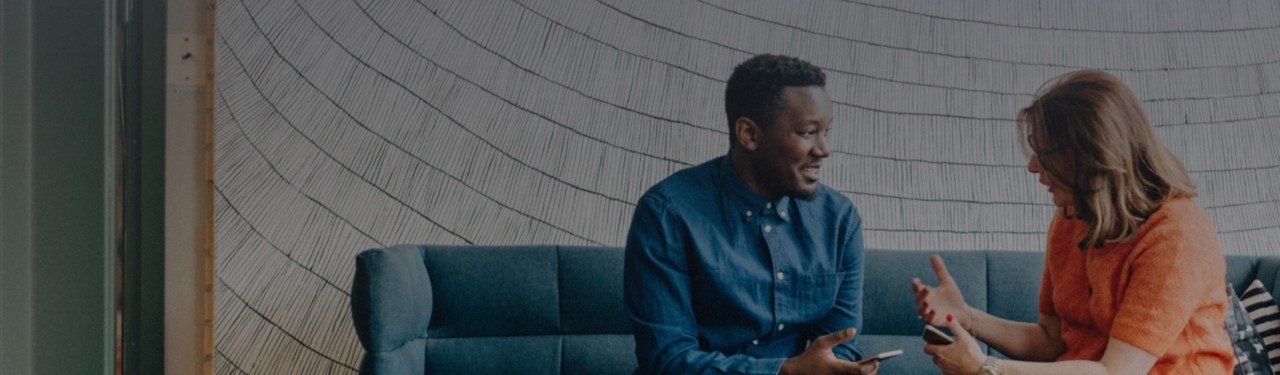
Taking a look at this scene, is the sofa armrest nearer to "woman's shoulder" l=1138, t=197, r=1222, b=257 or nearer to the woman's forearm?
the woman's forearm

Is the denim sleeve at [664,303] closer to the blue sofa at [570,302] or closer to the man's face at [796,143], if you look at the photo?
the man's face at [796,143]

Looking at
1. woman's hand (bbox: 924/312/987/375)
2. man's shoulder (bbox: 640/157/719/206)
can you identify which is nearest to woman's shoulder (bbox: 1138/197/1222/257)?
woman's hand (bbox: 924/312/987/375)

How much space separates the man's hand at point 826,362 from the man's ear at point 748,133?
0.40 meters

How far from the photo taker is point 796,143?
1863 mm

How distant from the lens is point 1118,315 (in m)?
1.66

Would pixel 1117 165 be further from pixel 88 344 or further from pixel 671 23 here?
pixel 88 344

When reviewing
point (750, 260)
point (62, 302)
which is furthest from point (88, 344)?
point (750, 260)

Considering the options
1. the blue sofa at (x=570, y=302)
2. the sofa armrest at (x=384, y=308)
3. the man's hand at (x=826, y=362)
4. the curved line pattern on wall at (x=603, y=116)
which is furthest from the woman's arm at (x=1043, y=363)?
the curved line pattern on wall at (x=603, y=116)

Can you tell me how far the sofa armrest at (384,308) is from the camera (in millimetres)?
2041

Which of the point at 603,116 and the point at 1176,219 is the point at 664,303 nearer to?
the point at 1176,219

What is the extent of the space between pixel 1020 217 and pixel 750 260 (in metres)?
1.44

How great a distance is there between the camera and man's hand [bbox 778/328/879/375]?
168 centimetres

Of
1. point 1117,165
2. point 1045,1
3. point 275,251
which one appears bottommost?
point 275,251

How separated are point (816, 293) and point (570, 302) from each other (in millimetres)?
851
